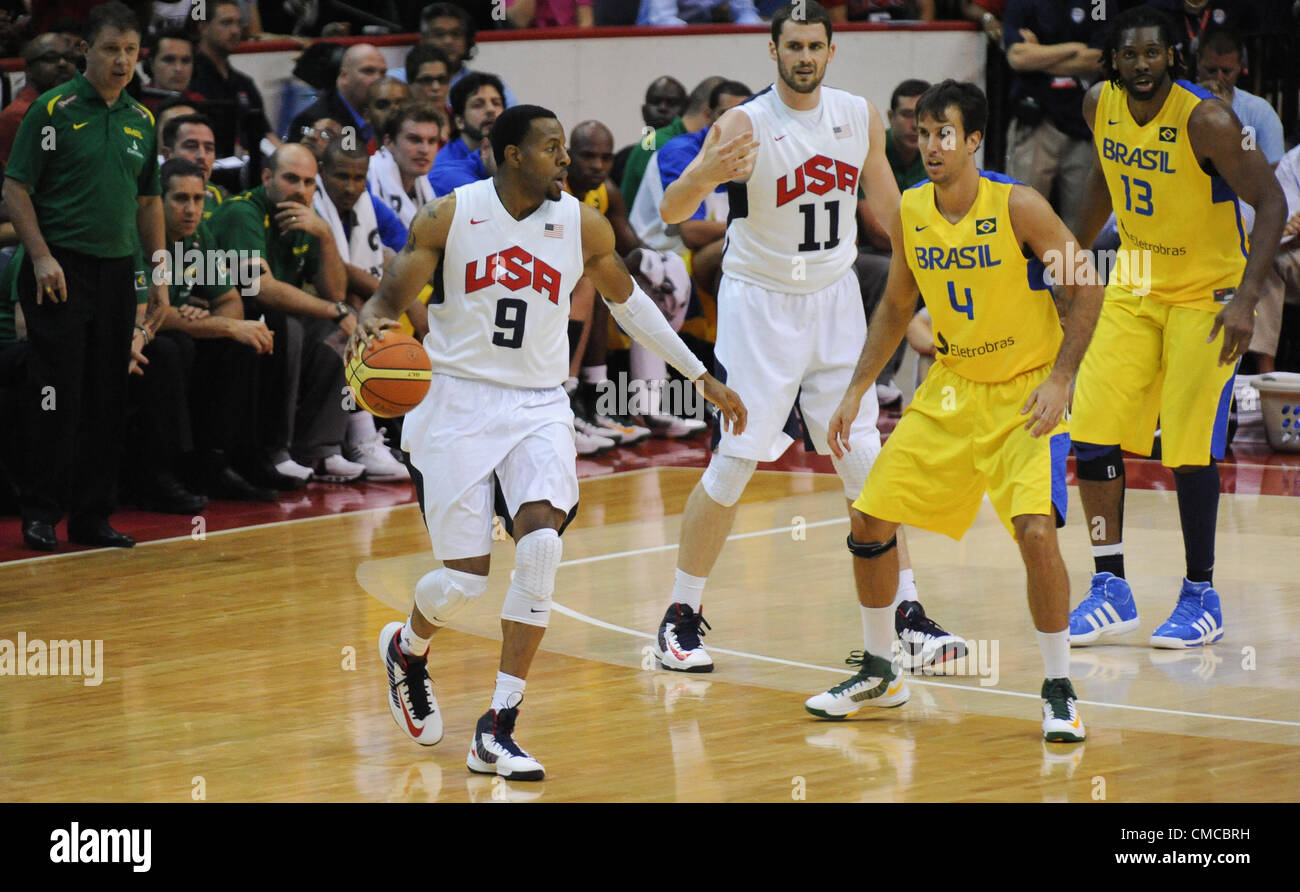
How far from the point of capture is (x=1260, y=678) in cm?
633

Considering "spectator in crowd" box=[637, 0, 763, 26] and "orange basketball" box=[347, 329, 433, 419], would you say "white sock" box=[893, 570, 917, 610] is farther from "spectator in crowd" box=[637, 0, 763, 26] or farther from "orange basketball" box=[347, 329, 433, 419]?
"spectator in crowd" box=[637, 0, 763, 26]

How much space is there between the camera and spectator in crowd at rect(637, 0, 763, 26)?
14.4 meters

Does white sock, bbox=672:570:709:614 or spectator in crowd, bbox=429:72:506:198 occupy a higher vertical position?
spectator in crowd, bbox=429:72:506:198

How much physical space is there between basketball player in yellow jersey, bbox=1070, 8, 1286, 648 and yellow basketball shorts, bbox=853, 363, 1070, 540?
1197 mm

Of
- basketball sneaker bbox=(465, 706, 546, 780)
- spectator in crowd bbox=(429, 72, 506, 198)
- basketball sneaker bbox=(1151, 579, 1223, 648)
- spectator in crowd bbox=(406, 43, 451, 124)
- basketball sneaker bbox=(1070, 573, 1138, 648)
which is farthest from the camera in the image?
spectator in crowd bbox=(406, 43, 451, 124)

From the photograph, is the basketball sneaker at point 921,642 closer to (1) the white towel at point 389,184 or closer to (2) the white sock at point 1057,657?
(2) the white sock at point 1057,657

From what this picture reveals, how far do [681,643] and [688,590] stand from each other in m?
0.24

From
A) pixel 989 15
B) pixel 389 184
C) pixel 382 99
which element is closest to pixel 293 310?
pixel 389 184

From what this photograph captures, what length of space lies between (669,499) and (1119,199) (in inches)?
149

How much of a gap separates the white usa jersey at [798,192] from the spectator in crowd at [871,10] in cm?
793

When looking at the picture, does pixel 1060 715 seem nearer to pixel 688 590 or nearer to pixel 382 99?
pixel 688 590

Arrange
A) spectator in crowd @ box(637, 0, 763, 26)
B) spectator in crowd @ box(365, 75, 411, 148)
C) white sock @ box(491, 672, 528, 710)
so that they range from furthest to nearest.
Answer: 1. spectator in crowd @ box(637, 0, 763, 26)
2. spectator in crowd @ box(365, 75, 411, 148)
3. white sock @ box(491, 672, 528, 710)

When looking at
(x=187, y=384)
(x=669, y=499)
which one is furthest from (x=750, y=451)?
(x=187, y=384)

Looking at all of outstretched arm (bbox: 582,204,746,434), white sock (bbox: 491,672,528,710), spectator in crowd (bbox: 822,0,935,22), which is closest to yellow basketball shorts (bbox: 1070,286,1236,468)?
outstretched arm (bbox: 582,204,746,434)
